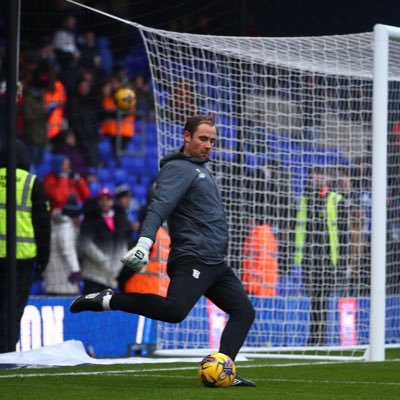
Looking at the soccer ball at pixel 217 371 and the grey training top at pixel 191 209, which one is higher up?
the grey training top at pixel 191 209

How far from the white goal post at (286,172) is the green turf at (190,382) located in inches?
103

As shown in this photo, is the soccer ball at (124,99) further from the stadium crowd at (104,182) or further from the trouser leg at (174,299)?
the trouser leg at (174,299)

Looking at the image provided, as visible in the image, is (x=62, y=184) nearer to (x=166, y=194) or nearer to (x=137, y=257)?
(x=166, y=194)

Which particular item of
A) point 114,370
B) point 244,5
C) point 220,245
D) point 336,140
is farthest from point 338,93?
point 220,245

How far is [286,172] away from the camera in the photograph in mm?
12602

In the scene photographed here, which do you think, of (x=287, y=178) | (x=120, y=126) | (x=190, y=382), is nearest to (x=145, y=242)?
(x=190, y=382)

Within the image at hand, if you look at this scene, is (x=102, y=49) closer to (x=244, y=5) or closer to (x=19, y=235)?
(x=244, y=5)

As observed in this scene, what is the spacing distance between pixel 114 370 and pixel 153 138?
7.75 meters

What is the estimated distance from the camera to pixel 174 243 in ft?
23.8

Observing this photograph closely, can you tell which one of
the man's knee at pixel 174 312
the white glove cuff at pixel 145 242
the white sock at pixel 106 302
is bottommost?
the man's knee at pixel 174 312

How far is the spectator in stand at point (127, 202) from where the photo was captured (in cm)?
1435

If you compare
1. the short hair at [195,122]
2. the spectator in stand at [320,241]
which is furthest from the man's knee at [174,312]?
the spectator in stand at [320,241]

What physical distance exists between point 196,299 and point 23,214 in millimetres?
4010

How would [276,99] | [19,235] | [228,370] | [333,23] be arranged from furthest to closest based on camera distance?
[333,23], [276,99], [19,235], [228,370]
